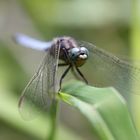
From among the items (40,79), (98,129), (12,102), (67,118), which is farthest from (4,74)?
(98,129)

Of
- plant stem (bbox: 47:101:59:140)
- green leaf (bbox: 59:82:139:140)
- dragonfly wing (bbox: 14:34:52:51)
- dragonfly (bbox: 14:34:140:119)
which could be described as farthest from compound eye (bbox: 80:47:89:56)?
dragonfly wing (bbox: 14:34:52:51)

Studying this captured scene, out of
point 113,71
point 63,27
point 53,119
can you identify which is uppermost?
point 63,27

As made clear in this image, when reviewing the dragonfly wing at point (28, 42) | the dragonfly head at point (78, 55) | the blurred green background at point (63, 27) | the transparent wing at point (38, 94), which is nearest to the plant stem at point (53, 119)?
the transparent wing at point (38, 94)

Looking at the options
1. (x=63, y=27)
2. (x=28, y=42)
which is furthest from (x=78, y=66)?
(x=63, y=27)

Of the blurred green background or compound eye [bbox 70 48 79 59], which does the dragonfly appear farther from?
the blurred green background

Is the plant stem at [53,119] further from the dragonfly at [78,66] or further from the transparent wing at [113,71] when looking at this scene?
the transparent wing at [113,71]

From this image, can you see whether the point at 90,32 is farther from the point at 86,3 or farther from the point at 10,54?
the point at 10,54

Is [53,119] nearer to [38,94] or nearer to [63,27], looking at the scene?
[38,94]
